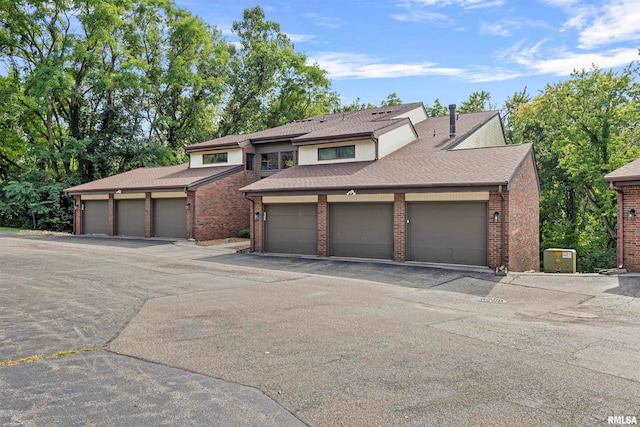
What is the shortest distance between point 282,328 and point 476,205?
31.2ft

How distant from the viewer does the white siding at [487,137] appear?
21.7m

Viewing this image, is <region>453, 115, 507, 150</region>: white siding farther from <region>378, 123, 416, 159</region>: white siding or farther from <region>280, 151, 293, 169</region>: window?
<region>280, 151, 293, 169</region>: window

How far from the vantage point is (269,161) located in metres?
25.5

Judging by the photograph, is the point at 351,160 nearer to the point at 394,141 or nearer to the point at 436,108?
the point at 394,141

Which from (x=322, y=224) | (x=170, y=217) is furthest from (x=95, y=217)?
(x=322, y=224)

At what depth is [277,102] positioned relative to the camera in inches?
1671

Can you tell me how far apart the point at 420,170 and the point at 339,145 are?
5.21 meters

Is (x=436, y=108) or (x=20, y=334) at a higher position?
(x=436, y=108)

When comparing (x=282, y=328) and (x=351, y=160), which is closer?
(x=282, y=328)

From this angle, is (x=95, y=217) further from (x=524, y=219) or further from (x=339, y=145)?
(x=524, y=219)

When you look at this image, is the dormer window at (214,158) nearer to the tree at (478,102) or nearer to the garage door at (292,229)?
the garage door at (292,229)

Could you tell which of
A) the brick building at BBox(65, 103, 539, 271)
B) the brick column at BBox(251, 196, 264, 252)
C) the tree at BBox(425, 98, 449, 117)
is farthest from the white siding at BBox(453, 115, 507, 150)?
the tree at BBox(425, 98, 449, 117)

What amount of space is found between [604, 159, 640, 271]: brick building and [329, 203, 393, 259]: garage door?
6933 mm

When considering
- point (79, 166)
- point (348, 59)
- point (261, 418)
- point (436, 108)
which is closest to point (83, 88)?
point (79, 166)
